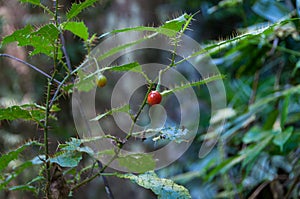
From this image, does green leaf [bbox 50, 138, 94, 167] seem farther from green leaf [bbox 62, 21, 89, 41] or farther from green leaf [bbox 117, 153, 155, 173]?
green leaf [bbox 62, 21, 89, 41]

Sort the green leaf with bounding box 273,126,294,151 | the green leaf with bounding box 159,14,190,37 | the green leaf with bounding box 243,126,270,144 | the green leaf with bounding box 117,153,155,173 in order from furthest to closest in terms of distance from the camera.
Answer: the green leaf with bounding box 243,126,270,144
the green leaf with bounding box 273,126,294,151
the green leaf with bounding box 117,153,155,173
the green leaf with bounding box 159,14,190,37

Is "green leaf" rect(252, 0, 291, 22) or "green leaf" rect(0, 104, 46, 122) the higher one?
"green leaf" rect(252, 0, 291, 22)

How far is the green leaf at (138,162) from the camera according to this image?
0.58 meters

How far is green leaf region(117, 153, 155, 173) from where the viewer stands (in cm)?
58

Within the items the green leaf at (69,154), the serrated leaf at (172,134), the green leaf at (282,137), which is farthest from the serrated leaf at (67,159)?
the green leaf at (282,137)

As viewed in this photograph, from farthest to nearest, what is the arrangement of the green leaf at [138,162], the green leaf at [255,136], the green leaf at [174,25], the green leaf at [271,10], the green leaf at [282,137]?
1. the green leaf at [271,10]
2. the green leaf at [255,136]
3. the green leaf at [282,137]
4. the green leaf at [138,162]
5. the green leaf at [174,25]

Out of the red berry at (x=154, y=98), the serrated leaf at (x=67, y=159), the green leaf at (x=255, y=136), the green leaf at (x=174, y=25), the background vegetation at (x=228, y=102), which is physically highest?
the background vegetation at (x=228, y=102)

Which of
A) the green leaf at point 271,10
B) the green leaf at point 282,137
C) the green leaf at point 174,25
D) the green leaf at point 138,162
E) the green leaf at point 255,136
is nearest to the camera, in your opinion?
the green leaf at point 174,25

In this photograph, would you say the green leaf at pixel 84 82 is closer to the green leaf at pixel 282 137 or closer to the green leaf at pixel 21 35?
the green leaf at pixel 21 35

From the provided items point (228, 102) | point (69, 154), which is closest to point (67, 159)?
point (69, 154)

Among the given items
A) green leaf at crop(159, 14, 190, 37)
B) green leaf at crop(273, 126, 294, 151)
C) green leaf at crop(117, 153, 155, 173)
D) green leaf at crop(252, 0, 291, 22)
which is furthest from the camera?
green leaf at crop(252, 0, 291, 22)

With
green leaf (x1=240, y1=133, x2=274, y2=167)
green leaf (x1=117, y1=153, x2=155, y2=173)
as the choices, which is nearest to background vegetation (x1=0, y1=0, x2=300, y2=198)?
green leaf (x1=240, y1=133, x2=274, y2=167)

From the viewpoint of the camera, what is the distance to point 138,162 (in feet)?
1.93

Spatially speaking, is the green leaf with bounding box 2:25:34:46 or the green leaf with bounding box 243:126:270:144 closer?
the green leaf with bounding box 2:25:34:46
